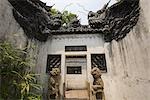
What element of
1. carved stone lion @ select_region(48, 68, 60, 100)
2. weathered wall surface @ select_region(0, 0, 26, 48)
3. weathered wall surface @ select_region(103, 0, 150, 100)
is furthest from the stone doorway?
weathered wall surface @ select_region(0, 0, 26, 48)

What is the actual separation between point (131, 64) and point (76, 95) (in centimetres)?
210

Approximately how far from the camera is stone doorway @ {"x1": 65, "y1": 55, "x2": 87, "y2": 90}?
25.2 feet

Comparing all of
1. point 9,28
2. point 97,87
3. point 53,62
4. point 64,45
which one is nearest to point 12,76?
point 9,28

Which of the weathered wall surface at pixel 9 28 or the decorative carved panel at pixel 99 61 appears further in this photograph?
the decorative carved panel at pixel 99 61

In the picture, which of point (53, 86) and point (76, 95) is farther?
point (76, 95)

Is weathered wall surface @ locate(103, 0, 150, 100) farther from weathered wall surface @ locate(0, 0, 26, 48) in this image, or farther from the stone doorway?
weathered wall surface @ locate(0, 0, 26, 48)

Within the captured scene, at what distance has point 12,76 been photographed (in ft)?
19.2

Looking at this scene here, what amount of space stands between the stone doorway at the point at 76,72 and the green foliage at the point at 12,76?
1.82m

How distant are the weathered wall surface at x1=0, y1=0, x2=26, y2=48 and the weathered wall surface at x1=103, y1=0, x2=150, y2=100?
3.22 meters

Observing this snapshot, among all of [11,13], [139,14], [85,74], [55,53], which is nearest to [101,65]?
[85,74]

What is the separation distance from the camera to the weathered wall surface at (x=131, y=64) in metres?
6.01

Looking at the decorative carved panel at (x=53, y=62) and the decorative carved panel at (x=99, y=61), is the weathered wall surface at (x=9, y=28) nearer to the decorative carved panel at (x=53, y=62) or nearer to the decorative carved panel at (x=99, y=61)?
the decorative carved panel at (x=53, y=62)

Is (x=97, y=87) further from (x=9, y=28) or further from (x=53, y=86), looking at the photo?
(x=9, y=28)

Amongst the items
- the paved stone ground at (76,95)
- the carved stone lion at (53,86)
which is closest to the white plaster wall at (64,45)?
the carved stone lion at (53,86)
